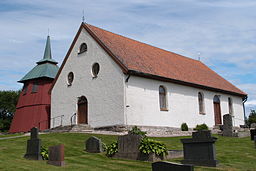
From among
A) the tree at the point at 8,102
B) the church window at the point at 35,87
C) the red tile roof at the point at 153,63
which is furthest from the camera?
the tree at the point at 8,102

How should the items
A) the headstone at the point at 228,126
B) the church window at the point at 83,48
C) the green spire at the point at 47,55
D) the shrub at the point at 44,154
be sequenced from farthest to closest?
1. the green spire at the point at 47,55
2. the church window at the point at 83,48
3. the headstone at the point at 228,126
4. the shrub at the point at 44,154

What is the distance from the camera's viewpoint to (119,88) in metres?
21.4

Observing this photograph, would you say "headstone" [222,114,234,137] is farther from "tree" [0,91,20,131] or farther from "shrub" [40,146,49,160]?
"tree" [0,91,20,131]

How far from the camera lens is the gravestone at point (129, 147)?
1270 centimetres

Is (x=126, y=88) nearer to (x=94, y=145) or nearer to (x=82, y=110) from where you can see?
(x=82, y=110)

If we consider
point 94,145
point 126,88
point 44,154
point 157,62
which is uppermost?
point 157,62

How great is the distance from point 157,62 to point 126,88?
5785 mm

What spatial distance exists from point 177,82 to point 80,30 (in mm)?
8795

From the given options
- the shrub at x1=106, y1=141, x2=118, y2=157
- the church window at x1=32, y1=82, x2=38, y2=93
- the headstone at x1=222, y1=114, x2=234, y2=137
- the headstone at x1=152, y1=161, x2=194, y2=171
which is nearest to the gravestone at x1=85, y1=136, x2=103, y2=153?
the shrub at x1=106, y1=141, x2=118, y2=157

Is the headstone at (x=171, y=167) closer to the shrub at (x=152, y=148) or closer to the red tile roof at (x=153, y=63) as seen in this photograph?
the shrub at (x=152, y=148)

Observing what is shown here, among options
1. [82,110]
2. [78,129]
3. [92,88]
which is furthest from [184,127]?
[78,129]

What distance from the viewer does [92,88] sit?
928 inches

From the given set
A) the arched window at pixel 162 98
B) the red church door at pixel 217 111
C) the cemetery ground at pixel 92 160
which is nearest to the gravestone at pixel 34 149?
the cemetery ground at pixel 92 160

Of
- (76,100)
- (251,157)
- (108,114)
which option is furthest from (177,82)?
(251,157)
